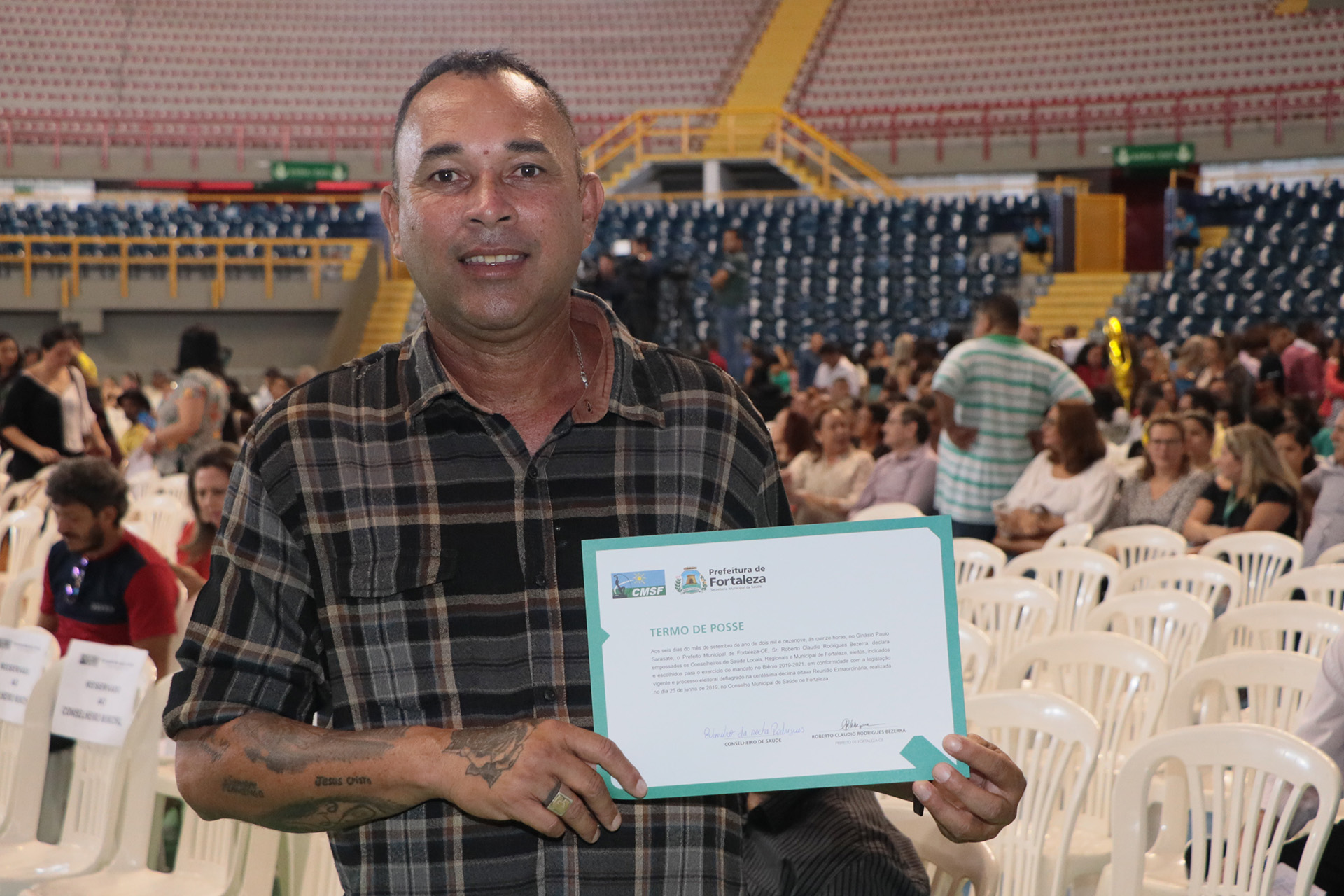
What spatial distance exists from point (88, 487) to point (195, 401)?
290 centimetres

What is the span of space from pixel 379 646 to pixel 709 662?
282mm

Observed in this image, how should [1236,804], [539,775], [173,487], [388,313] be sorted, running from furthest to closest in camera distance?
[388,313]
[173,487]
[1236,804]
[539,775]

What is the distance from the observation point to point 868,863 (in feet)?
4.34

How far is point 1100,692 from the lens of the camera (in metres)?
3.36

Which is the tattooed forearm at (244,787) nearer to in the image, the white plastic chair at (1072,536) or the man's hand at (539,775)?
the man's hand at (539,775)

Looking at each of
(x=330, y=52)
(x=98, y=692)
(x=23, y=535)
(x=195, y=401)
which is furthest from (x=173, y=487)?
(x=330, y=52)

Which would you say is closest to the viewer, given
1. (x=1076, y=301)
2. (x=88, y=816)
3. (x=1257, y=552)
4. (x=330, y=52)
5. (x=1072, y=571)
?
(x=88, y=816)

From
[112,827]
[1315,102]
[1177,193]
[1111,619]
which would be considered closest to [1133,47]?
[1315,102]

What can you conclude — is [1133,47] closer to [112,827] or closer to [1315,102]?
[1315,102]

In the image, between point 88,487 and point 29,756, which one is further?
point 88,487

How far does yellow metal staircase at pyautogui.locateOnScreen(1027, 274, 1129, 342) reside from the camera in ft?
49.7

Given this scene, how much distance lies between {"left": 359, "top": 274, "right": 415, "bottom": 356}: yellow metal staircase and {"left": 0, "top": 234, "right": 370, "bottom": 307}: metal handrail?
518 mm

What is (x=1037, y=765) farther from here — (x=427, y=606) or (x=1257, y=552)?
(x=1257, y=552)

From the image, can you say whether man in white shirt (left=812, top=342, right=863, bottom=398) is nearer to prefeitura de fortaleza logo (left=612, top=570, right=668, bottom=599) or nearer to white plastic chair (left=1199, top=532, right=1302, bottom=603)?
white plastic chair (left=1199, top=532, right=1302, bottom=603)
